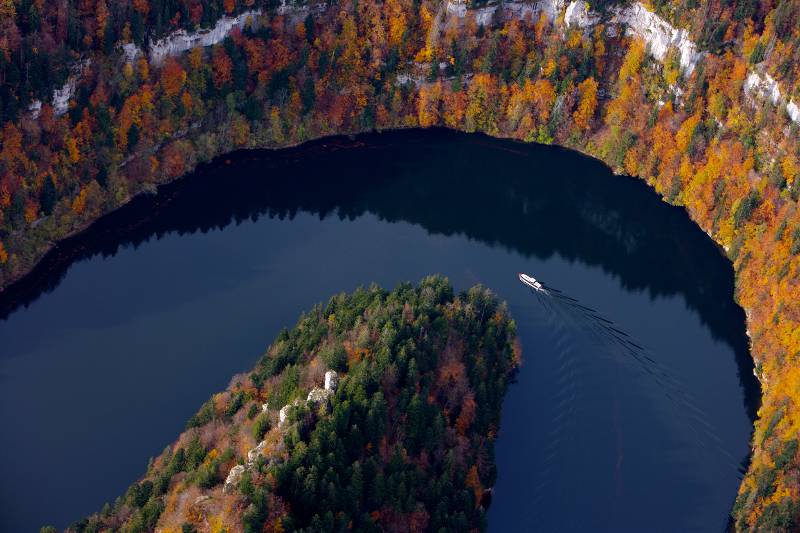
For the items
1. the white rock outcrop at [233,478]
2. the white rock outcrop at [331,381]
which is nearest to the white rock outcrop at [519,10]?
the white rock outcrop at [331,381]

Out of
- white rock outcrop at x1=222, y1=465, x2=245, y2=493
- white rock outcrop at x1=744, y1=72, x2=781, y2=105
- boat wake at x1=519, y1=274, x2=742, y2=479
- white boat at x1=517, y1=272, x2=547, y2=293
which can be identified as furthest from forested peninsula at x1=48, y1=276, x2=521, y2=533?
white rock outcrop at x1=744, y1=72, x2=781, y2=105

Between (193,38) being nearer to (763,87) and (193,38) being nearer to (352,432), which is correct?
(352,432)

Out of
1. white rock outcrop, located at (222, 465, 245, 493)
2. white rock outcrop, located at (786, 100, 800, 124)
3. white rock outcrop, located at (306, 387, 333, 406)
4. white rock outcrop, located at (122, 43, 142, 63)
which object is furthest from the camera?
white rock outcrop, located at (122, 43, 142, 63)

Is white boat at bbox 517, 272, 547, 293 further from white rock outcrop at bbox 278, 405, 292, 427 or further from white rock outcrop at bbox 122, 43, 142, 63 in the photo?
white rock outcrop at bbox 122, 43, 142, 63

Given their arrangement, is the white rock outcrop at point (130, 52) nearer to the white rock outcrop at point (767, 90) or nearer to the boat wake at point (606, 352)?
the boat wake at point (606, 352)

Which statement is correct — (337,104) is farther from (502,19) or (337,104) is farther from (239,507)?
(239,507)
